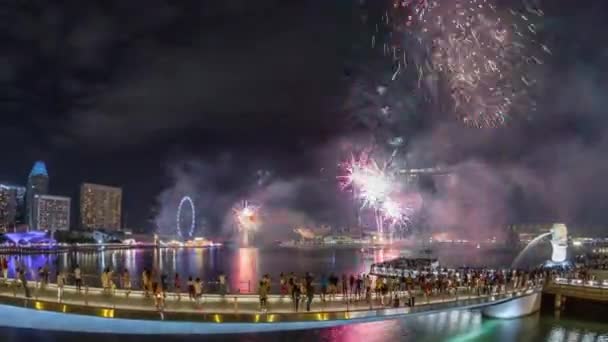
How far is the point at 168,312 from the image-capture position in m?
24.8

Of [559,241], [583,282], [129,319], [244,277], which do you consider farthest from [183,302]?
[244,277]

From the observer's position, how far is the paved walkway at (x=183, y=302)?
83.6ft

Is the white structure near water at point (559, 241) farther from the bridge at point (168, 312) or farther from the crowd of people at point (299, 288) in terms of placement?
the bridge at point (168, 312)

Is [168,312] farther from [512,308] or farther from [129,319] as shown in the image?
[512,308]

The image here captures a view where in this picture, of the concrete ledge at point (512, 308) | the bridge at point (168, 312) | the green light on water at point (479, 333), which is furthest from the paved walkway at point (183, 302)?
the concrete ledge at point (512, 308)

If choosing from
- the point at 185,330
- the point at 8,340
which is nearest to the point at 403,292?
the point at 185,330

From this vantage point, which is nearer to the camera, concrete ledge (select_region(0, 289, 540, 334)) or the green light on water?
concrete ledge (select_region(0, 289, 540, 334))

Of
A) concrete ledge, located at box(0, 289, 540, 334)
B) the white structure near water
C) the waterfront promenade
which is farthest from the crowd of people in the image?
the white structure near water

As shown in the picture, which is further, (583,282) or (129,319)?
(583,282)

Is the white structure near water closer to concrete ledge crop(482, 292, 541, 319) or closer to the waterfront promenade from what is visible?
concrete ledge crop(482, 292, 541, 319)

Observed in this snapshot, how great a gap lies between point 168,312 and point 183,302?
2.38 m

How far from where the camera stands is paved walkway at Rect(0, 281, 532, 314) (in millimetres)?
25469

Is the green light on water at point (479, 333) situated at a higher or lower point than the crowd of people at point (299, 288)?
lower

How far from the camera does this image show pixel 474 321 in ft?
138
